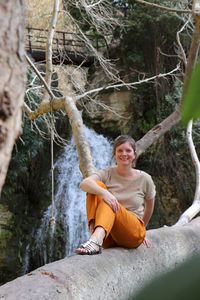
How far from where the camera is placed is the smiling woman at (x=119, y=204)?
73.0 inches

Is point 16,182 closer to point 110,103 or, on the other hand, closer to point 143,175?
point 110,103

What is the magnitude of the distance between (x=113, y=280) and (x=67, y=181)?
5163 millimetres

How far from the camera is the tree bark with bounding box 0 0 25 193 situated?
364 millimetres

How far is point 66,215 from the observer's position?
642cm

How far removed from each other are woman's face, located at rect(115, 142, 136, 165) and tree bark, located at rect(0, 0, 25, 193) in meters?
1.78

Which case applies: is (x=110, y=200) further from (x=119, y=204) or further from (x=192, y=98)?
(x=192, y=98)

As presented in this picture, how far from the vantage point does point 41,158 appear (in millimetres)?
7016

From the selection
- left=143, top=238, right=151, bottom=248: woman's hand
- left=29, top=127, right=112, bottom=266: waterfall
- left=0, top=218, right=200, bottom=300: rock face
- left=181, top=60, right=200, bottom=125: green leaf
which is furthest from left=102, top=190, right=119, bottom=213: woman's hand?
left=29, top=127, right=112, bottom=266: waterfall

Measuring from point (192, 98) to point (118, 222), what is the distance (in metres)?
1.83

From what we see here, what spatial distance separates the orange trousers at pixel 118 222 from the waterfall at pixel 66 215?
4241 mm

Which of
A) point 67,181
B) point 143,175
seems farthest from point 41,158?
point 143,175

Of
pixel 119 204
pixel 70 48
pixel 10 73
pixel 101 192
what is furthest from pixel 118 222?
pixel 70 48

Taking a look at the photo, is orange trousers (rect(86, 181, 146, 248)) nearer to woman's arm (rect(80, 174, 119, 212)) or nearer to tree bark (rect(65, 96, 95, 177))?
woman's arm (rect(80, 174, 119, 212))

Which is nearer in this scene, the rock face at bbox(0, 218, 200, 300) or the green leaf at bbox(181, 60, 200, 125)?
the green leaf at bbox(181, 60, 200, 125)
